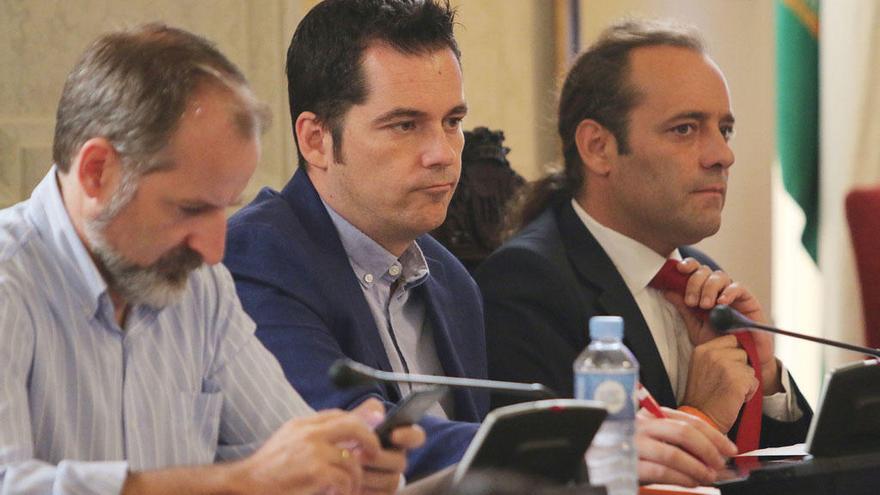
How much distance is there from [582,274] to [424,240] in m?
0.33

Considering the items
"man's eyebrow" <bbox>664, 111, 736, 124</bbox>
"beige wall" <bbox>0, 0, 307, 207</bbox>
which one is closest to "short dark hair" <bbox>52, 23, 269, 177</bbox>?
"man's eyebrow" <bbox>664, 111, 736, 124</bbox>

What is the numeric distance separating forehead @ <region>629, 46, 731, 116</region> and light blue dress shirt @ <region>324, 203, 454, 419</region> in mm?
730

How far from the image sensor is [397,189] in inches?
95.7

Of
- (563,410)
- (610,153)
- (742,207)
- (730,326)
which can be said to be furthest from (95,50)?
(742,207)

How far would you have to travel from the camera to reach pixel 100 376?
177 cm

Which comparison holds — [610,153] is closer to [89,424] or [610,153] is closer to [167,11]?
[167,11]

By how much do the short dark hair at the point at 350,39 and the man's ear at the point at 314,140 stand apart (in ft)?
0.04

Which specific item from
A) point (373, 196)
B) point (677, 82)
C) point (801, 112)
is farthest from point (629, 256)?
point (801, 112)

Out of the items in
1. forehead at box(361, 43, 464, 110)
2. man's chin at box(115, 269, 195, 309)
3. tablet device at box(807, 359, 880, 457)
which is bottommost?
tablet device at box(807, 359, 880, 457)

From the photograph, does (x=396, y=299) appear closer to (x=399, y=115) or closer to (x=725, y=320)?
(x=399, y=115)

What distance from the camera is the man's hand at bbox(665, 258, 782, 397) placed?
2744mm

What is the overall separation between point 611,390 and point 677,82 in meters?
1.22

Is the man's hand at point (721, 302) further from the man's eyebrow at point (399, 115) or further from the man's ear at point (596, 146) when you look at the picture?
the man's eyebrow at point (399, 115)

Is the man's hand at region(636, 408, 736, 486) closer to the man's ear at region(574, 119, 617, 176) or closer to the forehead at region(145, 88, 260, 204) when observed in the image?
the forehead at region(145, 88, 260, 204)
